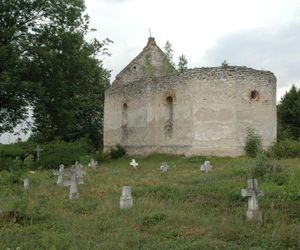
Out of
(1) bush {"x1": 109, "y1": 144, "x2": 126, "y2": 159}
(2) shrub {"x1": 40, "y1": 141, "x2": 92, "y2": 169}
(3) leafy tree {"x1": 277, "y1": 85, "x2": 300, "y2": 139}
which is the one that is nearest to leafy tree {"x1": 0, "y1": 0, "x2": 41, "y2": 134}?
(2) shrub {"x1": 40, "y1": 141, "x2": 92, "y2": 169}

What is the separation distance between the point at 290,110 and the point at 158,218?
30.7m

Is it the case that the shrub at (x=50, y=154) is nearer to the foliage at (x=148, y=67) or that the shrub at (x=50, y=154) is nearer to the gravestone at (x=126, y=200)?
the foliage at (x=148, y=67)

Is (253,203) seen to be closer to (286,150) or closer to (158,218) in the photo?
(158,218)

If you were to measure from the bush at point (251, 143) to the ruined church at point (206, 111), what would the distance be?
0.21 metres

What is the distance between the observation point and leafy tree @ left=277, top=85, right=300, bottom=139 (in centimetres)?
3688

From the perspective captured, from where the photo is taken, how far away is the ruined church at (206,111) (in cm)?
2328

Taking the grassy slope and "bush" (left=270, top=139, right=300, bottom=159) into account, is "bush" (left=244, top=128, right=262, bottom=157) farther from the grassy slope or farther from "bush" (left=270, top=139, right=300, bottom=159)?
the grassy slope

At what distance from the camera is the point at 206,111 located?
76.9 feet

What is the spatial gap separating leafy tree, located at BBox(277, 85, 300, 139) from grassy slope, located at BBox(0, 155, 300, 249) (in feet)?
79.3

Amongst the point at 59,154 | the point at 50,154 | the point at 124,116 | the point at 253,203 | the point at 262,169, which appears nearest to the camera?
the point at 253,203

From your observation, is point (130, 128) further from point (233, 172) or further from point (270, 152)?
point (233, 172)

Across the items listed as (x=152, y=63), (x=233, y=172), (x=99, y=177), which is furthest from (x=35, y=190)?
(x=152, y=63)

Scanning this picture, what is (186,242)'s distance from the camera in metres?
7.44

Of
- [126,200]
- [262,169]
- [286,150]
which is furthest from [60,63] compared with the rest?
[126,200]
